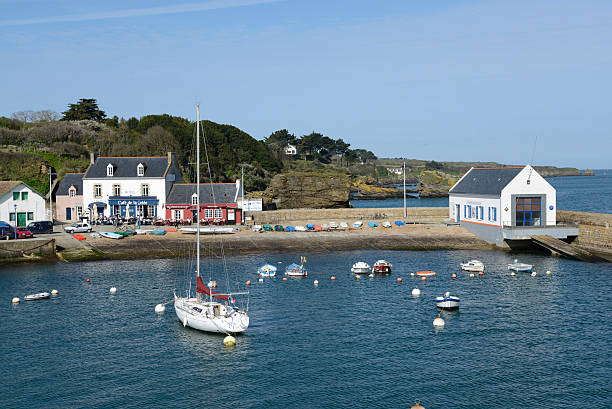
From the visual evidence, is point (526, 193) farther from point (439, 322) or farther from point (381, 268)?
point (439, 322)

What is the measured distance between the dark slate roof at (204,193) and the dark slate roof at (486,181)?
35531 mm

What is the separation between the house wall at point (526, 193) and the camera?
76938 mm

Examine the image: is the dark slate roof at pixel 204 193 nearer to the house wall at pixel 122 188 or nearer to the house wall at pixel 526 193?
the house wall at pixel 122 188

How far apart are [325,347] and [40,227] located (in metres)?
55.7

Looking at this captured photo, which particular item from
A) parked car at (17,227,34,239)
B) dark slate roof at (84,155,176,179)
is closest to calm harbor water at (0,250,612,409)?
parked car at (17,227,34,239)

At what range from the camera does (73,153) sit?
398 feet

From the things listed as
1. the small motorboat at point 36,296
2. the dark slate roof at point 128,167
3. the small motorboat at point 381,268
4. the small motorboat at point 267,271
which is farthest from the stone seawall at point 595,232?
the dark slate roof at point 128,167

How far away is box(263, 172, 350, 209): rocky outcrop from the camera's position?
391ft

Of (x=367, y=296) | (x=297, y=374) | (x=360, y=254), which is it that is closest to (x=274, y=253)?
(x=360, y=254)

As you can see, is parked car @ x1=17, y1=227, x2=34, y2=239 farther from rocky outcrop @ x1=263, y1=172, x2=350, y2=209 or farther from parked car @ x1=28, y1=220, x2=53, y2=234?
rocky outcrop @ x1=263, y1=172, x2=350, y2=209

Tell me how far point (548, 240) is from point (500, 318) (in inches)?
1261

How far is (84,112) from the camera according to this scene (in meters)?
148

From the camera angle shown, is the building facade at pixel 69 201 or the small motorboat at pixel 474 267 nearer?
the small motorboat at pixel 474 267

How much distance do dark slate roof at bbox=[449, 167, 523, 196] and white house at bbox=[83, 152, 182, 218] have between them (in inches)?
1845
